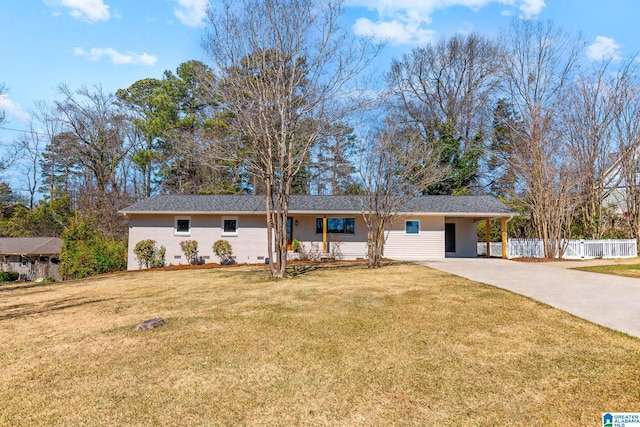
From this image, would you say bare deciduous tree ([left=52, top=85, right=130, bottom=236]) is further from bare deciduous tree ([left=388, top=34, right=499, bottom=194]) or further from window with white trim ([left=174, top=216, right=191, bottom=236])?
bare deciduous tree ([left=388, top=34, right=499, bottom=194])

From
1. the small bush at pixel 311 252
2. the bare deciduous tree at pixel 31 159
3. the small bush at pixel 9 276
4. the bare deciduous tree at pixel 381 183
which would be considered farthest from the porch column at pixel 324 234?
the bare deciduous tree at pixel 31 159

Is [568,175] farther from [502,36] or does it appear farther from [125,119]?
[125,119]

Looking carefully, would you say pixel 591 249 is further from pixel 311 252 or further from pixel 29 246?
pixel 29 246

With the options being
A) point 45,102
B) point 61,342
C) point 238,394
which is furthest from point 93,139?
point 238,394

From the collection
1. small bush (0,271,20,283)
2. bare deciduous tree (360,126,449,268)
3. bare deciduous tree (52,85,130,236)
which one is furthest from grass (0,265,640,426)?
bare deciduous tree (52,85,130,236)

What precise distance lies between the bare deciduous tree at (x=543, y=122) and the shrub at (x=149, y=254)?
17897 millimetres

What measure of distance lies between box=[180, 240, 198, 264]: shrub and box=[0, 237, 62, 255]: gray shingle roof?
12805 mm

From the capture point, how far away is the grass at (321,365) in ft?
9.36

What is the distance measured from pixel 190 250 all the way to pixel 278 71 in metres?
9.69

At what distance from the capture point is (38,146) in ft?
94.8

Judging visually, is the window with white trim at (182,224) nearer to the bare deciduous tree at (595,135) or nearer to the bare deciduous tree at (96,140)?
the bare deciduous tree at (96,140)

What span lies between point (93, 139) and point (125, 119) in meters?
2.61

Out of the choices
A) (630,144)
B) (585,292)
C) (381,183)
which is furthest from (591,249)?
(585,292)

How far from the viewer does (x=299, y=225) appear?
17578mm
